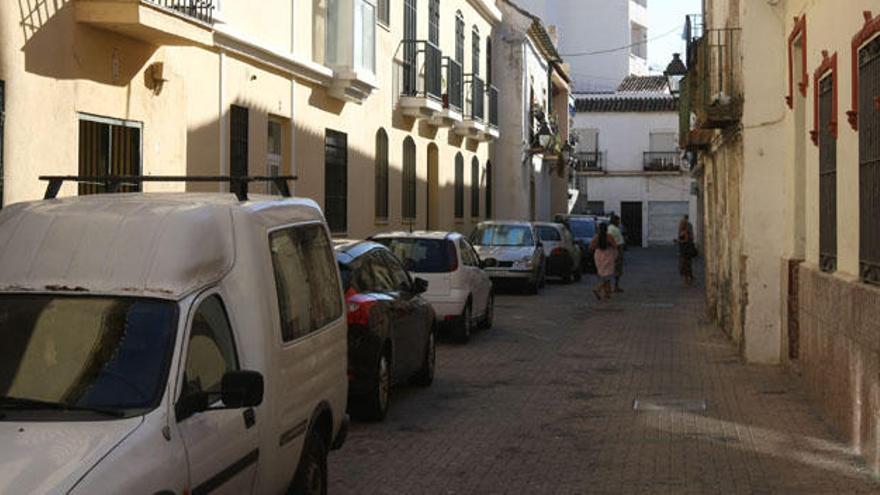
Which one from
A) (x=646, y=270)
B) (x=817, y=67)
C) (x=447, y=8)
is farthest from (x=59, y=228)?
(x=646, y=270)

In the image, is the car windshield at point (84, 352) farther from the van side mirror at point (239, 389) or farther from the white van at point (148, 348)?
the van side mirror at point (239, 389)

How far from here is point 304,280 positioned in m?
7.35

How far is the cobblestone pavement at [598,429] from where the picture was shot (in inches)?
349

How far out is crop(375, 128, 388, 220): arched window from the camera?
2462 centimetres

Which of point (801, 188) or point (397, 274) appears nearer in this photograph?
point (397, 274)

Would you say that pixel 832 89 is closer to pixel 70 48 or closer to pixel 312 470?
pixel 312 470

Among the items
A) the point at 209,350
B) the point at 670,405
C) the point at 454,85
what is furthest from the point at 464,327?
the point at 454,85

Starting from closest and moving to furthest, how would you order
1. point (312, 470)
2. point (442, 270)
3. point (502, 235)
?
point (312, 470) → point (442, 270) → point (502, 235)

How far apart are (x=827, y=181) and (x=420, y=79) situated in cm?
1638

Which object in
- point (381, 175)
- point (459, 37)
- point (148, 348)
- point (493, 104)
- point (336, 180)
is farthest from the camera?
point (493, 104)

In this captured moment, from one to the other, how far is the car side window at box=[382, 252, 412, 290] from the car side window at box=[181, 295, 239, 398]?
6.52m

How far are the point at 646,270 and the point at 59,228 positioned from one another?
35783 millimetres

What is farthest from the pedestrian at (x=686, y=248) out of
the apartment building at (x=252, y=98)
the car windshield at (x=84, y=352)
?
the car windshield at (x=84, y=352)

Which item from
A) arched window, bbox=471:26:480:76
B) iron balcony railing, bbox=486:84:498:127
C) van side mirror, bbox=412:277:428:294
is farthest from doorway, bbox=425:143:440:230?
van side mirror, bbox=412:277:428:294
